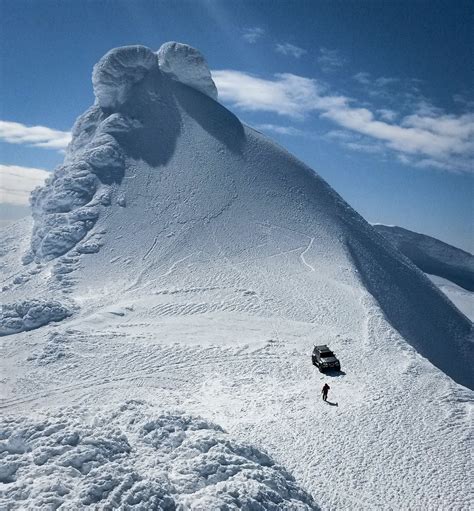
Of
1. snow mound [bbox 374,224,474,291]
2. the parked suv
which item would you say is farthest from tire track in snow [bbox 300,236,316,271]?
snow mound [bbox 374,224,474,291]

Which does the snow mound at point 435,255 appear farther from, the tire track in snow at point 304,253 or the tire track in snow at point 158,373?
the tire track in snow at point 158,373

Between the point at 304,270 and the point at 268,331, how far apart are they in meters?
13.9

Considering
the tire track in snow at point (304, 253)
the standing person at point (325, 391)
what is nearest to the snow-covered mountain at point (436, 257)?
the tire track in snow at point (304, 253)

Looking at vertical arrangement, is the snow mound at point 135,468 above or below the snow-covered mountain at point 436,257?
below

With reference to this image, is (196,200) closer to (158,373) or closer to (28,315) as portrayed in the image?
→ (28,315)

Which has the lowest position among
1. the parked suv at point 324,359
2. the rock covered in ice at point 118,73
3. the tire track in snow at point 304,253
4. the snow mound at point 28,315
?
the snow mound at point 28,315

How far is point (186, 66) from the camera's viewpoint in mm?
73312

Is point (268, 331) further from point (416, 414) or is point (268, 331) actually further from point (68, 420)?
point (68, 420)

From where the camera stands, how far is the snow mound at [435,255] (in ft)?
369

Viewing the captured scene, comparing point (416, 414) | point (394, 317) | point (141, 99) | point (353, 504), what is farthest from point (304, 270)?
point (141, 99)

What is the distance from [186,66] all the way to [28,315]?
2186 inches

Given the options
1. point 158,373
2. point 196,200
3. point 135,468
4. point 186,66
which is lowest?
point 158,373

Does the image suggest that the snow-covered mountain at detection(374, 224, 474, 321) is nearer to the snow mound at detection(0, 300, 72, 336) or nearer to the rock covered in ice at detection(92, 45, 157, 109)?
the rock covered in ice at detection(92, 45, 157, 109)

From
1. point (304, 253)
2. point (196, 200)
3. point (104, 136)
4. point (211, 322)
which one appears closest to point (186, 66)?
point (104, 136)
